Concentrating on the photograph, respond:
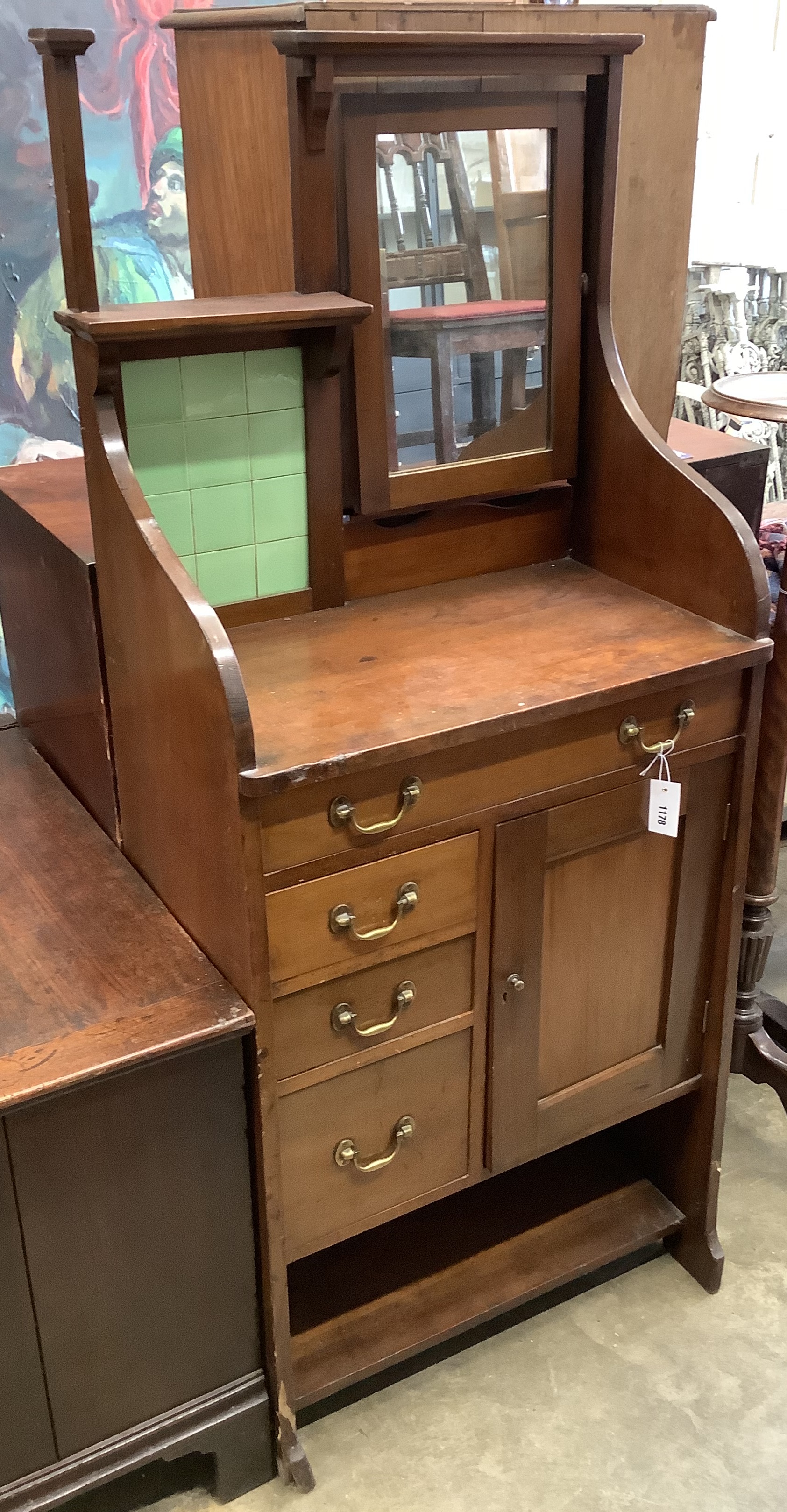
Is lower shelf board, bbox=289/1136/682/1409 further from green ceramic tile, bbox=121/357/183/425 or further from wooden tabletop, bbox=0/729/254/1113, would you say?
green ceramic tile, bbox=121/357/183/425

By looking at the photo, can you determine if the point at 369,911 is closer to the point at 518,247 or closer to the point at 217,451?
the point at 217,451

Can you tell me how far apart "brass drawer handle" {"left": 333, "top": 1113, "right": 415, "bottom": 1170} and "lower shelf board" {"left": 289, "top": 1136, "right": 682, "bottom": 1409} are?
342 mm

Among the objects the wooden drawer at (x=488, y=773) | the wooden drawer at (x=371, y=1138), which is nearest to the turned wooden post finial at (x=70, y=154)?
the wooden drawer at (x=488, y=773)

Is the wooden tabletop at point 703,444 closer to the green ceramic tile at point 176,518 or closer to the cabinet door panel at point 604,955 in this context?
the cabinet door panel at point 604,955

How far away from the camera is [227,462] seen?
1.63m

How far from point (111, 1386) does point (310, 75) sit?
1.59 metres

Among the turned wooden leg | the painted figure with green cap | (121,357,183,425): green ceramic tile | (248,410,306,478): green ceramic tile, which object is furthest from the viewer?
the painted figure with green cap

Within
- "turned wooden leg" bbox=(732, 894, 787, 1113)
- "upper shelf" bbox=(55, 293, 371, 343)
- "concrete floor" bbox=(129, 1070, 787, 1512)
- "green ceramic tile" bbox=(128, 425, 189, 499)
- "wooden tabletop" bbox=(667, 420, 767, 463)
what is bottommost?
"concrete floor" bbox=(129, 1070, 787, 1512)

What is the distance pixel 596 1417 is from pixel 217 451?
1.46 meters

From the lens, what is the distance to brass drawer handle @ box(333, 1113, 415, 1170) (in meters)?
1.62

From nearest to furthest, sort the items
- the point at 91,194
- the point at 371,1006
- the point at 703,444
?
the point at 371,1006
the point at 703,444
the point at 91,194

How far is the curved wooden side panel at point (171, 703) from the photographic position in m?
1.31

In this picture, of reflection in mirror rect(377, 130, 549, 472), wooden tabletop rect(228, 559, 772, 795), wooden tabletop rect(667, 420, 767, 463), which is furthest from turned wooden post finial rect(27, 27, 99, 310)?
wooden tabletop rect(667, 420, 767, 463)

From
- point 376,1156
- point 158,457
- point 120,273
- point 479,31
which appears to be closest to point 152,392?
point 158,457
